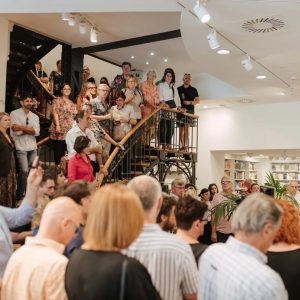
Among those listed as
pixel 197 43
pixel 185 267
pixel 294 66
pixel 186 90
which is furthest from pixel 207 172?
pixel 185 267

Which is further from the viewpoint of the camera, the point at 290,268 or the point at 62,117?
the point at 62,117

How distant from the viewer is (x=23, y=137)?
611 centimetres

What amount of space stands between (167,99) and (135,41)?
1.28m

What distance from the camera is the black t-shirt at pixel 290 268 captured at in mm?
2279

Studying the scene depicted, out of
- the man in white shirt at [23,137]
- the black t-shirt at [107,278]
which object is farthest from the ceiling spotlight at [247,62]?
the black t-shirt at [107,278]

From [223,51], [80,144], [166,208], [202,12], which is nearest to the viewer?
[166,208]

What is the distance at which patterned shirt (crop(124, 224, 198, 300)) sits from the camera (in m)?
1.99

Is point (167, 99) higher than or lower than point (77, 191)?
higher

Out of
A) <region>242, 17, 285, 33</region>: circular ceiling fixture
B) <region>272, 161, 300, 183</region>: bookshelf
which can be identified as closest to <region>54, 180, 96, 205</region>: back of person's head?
<region>242, 17, 285, 33</region>: circular ceiling fixture

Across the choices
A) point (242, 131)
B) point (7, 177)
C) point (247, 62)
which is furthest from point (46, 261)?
point (242, 131)

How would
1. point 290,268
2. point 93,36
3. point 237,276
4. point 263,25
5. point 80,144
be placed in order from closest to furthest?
point 237,276, point 290,268, point 80,144, point 263,25, point 93,36

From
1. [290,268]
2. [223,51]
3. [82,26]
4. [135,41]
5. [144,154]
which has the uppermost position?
[135,41]

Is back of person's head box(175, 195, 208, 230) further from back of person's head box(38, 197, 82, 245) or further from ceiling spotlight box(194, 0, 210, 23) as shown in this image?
A: ceiling spotlight box(194, 0, 210, 23)

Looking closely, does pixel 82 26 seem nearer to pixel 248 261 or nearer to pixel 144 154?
pixel 144 154
